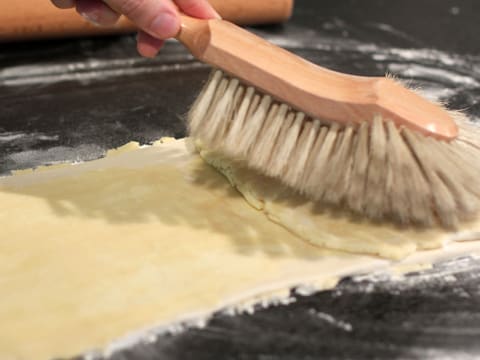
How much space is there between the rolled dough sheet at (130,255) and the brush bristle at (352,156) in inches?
2.4

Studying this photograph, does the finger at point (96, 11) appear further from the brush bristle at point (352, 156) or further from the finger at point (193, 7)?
the brush bristle at point (352, 156)

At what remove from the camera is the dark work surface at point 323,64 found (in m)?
0.82

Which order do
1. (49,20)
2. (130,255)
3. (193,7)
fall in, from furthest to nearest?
(49,20)
(193,7)
(130,255)

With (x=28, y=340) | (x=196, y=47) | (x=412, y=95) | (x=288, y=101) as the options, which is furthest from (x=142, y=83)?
(x=28, y=340)

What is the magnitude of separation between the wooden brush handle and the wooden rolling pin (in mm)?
754

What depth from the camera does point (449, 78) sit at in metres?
1.65

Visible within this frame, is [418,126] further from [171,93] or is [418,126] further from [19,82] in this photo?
[19,82]

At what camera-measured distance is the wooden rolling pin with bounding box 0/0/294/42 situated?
160cm

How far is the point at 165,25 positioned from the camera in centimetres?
98

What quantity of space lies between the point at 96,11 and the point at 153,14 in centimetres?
18

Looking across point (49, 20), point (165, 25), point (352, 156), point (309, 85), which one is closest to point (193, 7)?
point (165, 25)

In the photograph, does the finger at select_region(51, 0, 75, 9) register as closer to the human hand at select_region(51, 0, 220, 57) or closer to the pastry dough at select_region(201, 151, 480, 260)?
the human hand at select_region(51, 0, 220, 57)

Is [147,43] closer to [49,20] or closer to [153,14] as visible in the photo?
[153,14]

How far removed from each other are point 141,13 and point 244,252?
0.41 meters
